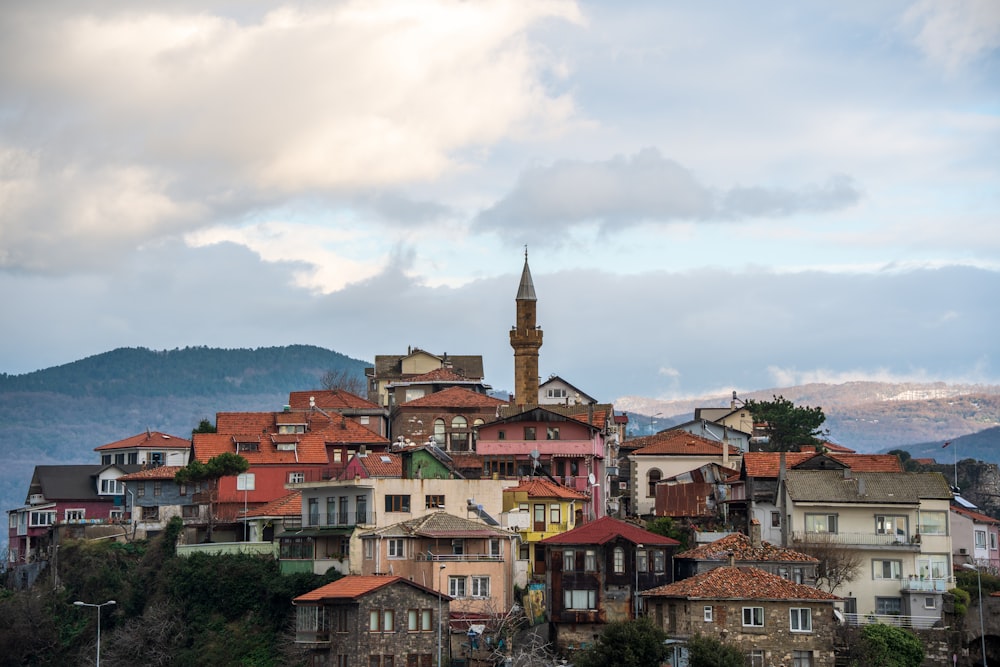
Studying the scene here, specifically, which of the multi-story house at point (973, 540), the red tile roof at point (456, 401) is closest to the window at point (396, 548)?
the red tile roof at point (456, 401)

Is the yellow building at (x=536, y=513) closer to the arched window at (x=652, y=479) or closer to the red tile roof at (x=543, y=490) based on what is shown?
the red tile roof at (x=543, y=490)

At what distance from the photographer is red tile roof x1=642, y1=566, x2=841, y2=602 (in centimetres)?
7262

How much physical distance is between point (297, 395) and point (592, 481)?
4081 cm

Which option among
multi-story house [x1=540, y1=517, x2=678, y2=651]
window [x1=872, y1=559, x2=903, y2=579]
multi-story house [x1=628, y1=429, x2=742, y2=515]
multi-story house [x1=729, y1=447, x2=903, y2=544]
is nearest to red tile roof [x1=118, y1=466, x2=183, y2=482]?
multi-story house [x1=628, y1=429, x2=742, y2=515]

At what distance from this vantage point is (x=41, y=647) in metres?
95.6

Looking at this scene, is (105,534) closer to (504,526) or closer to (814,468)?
(504,526)

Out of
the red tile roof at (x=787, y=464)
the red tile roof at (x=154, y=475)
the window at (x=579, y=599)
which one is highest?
the red tile roof at (x=154, y=475)

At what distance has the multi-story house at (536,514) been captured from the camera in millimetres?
85562

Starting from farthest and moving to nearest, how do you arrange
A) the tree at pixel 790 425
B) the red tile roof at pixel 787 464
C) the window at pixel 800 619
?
the tree at pixel 790 425 → the red tile roof at pixel 787 464 → the window at pixel 800 619

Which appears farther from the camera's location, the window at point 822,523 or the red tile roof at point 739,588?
the window at point 822,523

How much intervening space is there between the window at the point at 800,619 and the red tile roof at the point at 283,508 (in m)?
31.8

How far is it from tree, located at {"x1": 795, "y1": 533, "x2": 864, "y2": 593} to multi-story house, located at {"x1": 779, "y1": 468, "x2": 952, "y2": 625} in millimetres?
91

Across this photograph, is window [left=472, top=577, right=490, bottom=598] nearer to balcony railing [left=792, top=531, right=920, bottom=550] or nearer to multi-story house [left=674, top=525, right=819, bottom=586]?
multi-story house [left=674, top=525, right=819, bottom=586]

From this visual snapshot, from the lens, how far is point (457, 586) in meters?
78.1
